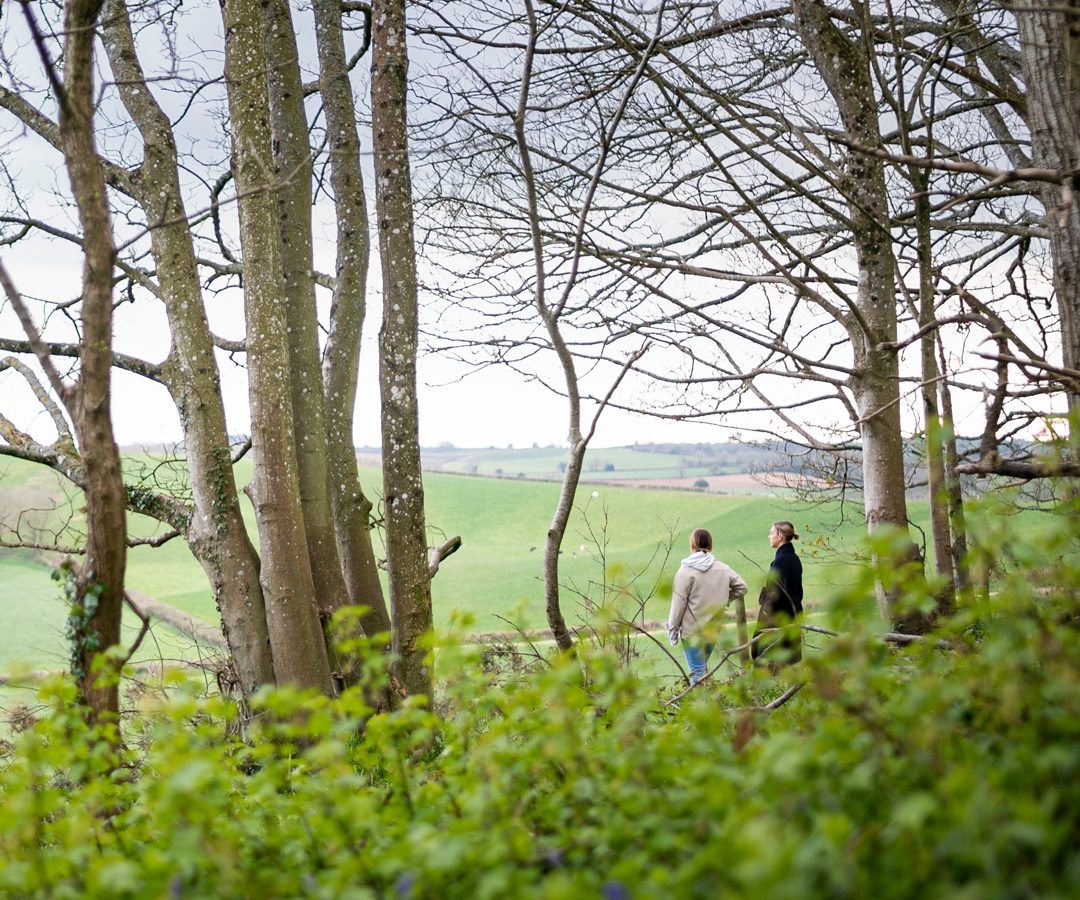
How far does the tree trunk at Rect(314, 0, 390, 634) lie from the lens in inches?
277

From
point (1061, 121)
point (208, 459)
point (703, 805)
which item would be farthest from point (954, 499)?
point (208, 459)

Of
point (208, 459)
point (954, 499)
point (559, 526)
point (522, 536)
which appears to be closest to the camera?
point (954, 499)

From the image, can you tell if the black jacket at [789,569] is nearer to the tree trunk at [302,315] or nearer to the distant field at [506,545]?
the distant field at [506,545]

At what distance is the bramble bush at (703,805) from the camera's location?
153cm

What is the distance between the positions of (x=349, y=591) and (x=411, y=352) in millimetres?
2169

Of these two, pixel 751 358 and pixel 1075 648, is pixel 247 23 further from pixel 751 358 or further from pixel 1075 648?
pixel 1075 648

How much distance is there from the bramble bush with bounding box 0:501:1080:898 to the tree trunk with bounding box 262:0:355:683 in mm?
3856

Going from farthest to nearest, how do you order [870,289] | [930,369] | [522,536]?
[522,536]
[870,289]
[930,369]

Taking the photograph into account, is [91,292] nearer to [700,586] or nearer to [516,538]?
[700,586]

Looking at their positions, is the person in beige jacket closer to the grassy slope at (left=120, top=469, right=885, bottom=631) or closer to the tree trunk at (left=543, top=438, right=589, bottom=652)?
the tree trunk at (left=543, top=438, right=589, bottom=652)

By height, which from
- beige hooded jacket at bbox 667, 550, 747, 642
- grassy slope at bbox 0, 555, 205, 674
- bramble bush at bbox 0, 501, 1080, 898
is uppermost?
bramble bush at bbox 0, 501, 1080, 898

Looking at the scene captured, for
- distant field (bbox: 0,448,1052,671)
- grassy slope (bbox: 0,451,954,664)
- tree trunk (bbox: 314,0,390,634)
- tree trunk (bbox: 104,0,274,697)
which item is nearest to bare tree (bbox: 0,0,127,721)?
tree trunk (bbox: 104,0,274,697)

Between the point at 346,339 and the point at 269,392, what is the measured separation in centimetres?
146

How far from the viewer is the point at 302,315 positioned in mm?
6828
